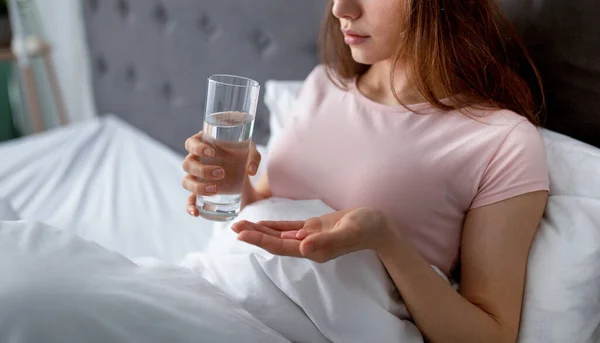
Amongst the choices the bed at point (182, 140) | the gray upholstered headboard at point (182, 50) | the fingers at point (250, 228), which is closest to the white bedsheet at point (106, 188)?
the bed at point (182, 140)

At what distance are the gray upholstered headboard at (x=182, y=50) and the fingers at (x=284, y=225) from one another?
0.77 metres

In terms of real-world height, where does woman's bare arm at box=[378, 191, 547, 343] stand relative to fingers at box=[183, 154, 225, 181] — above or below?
below

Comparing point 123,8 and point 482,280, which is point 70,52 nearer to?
point 123,8

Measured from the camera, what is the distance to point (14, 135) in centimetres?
288

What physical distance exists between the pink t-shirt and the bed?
0.08m

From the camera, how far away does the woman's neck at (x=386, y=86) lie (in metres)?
0.99

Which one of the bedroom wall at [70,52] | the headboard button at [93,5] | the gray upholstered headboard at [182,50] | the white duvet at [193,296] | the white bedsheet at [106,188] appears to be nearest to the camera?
the white duvet at [193,296]

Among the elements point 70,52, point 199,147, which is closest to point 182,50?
point 70,52

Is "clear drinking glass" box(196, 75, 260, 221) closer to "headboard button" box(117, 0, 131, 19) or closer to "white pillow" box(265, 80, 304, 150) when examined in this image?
"white pillow" box(265, 80, 304, 150)

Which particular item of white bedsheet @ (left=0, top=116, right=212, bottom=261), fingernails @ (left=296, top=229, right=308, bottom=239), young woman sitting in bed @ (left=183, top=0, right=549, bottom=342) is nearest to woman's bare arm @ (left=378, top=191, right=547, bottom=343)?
young woman sitting in bed @ (left=183, top=0, right=549, bottom=342)

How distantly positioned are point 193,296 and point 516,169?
48 cm

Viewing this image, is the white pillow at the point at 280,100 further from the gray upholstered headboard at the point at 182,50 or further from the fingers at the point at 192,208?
the fingers at the point at 192,208

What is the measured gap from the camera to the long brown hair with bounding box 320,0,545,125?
0.91m

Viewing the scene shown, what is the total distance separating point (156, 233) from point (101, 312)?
0.79 meters
